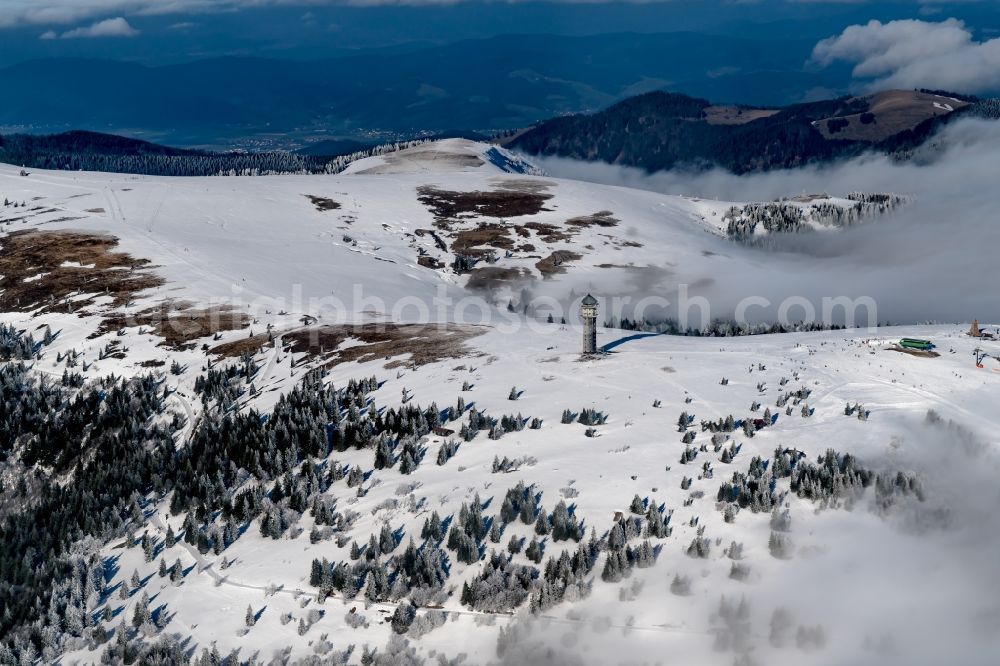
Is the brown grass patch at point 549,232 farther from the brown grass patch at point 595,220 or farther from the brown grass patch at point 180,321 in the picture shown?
the brown grass patch at point 180,321

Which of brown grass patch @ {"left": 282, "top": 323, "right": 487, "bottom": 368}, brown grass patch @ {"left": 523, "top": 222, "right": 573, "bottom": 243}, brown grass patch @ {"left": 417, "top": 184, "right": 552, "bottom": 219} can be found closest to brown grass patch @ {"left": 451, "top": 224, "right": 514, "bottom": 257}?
brown grass patch @ {"left": 523, "top": 222, "right": 573, "bottom": 243}

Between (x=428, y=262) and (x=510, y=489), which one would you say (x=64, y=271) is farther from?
(x=510, y=489)

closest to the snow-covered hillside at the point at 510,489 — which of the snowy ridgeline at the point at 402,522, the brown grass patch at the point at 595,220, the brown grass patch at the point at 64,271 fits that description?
the snowy ridgeline at the point at 402,522

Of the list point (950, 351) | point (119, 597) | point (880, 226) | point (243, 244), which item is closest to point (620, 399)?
point (950, 351)

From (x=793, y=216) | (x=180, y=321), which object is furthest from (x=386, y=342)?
(x=793, y=216)

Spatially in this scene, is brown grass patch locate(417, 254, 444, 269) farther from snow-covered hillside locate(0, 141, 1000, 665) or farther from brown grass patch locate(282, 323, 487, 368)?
brown grass patch locate(282, 323, 487, 368)

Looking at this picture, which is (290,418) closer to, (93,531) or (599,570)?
(93,531)
